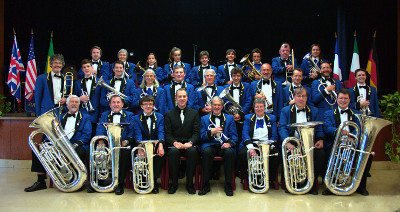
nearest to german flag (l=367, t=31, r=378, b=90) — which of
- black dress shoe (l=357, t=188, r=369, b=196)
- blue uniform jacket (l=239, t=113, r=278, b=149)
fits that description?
black dress shoe (l=357, t=188, r=369, b=196)

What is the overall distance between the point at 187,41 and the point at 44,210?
646cm

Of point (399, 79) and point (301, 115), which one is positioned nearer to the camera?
point (301, 115)

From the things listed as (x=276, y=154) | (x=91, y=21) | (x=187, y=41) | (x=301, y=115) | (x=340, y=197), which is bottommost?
(x=340, y=197)

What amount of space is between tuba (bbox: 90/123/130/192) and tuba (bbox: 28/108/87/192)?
172 millimetres

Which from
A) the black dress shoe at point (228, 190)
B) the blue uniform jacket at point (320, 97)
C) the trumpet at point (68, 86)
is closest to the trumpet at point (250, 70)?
the blue uniform jacket at point (320, 97)

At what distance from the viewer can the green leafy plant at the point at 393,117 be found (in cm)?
531

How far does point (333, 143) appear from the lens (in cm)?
466

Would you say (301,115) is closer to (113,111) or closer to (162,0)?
(113,111)

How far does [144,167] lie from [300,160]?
196 centimetres

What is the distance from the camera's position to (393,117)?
5.40 meters

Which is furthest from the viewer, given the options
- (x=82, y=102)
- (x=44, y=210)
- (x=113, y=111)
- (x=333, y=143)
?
(x=82, y=102)

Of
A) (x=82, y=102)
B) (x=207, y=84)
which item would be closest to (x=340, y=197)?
(x=207, y=84)

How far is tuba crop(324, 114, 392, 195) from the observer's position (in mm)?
4320

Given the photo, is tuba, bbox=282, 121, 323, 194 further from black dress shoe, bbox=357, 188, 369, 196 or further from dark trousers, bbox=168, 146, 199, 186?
dark trousers, bbox=168, 146, 199, 186
